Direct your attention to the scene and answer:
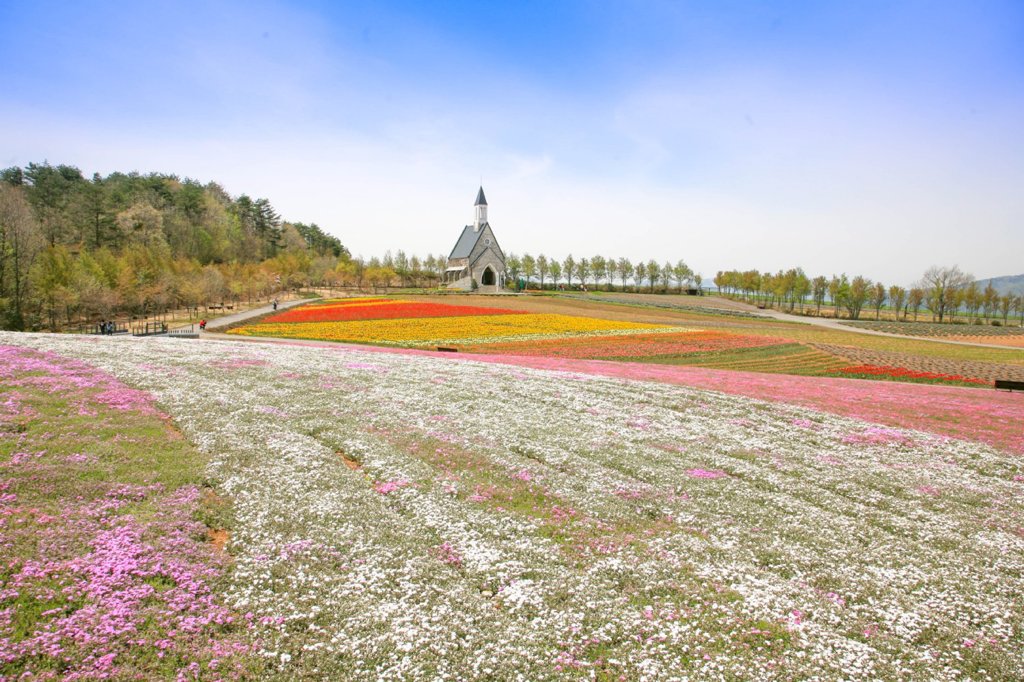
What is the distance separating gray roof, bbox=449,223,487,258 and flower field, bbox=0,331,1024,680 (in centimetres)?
12262

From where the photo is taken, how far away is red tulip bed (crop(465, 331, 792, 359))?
4638cm

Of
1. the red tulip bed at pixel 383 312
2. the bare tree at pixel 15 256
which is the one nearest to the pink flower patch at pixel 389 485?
the red tulip bed at pixel 383 312

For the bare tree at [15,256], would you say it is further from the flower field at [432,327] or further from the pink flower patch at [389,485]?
the pink flower patch at [389,485]

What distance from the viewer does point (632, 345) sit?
50.6 metres

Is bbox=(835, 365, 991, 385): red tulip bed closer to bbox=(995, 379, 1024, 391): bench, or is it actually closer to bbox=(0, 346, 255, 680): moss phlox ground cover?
bbox=(995, 379, 1024, 391): bench

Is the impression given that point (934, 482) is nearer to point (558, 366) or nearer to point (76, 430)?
point (558, 366)

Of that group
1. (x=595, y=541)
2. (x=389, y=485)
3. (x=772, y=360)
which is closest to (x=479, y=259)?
(x=772, y=360)

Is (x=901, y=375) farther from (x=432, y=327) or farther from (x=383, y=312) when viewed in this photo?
(x=383, y=312)

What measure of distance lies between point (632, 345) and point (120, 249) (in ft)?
369

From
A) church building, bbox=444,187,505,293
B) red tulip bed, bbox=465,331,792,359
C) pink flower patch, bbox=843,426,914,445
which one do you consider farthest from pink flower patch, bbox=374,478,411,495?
church building, bbox=444,187,505,293

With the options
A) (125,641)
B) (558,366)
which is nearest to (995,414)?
(558,366)

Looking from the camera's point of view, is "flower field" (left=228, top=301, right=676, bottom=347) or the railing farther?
"flower field" (left=228, top=301, right=676, bottom=347)

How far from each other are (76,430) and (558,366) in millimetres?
26592

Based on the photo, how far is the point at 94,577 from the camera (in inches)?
340
